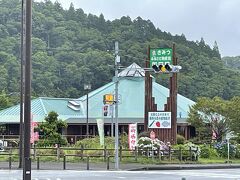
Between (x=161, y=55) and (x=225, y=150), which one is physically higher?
(x=161, y=55)

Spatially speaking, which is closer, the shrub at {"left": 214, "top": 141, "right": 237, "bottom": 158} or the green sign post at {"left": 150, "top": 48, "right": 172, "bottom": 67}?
the green sign post at {"left": 150, "top": 48, "right": 172, "bottom": 67}

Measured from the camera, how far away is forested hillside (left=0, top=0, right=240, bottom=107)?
87375 mm

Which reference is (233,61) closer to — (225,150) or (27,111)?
(225,150)

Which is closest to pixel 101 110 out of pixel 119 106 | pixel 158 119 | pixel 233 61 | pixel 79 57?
pixel 119 106

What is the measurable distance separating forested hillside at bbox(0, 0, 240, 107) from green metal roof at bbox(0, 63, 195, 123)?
52.9ft

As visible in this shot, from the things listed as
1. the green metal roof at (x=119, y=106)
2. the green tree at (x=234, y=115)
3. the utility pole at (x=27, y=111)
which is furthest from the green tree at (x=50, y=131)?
the utility pole at (x=27, y=111)

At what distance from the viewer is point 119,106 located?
222 feet

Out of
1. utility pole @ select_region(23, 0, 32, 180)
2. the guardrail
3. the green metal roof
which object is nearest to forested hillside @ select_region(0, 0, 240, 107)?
the green metal roof

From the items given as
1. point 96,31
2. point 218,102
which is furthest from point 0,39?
point 218,102

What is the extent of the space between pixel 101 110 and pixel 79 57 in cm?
2637

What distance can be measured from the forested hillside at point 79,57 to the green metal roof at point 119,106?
52.9 ft

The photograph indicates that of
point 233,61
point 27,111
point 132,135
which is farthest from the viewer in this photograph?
point 233,61

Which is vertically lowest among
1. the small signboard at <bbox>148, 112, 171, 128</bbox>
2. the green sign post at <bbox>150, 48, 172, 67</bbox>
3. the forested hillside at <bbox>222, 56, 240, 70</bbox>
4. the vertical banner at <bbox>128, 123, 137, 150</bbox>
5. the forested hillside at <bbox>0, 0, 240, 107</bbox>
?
the vertical banner at <bbox>128, 123, 137, 150</bbox>

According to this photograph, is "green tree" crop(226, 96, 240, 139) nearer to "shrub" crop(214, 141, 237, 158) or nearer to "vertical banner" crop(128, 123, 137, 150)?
"shrub" crop(214, 141, 237, 158)
